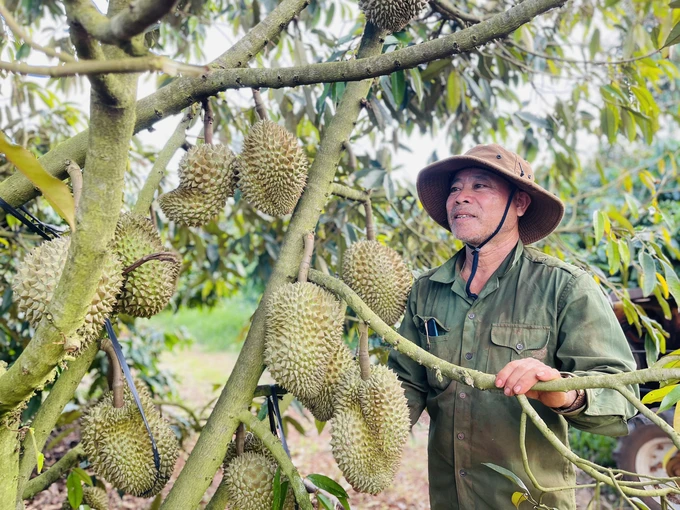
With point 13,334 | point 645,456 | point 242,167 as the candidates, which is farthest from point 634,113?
point 13,334

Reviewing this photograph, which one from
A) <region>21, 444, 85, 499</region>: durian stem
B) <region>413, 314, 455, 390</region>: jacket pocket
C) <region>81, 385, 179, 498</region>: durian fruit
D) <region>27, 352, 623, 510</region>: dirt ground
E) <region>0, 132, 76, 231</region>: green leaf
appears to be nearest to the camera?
<region>0, 132, 76, 231</region>: green leaf

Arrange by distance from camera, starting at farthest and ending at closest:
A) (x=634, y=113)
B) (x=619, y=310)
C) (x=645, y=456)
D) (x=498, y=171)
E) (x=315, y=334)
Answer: (x=645, y=456), (x=619, y=310), (x=634, y=113), (x=498, y=171), (x=315, y=334)

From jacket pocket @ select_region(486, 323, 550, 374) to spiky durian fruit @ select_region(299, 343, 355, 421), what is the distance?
437 millimetres

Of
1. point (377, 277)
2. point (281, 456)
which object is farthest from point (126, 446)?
point (377, 277)

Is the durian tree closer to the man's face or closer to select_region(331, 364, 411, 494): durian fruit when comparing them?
select_region(331, 364, 411, 494): durian fruit

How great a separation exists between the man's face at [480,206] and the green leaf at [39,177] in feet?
4.22

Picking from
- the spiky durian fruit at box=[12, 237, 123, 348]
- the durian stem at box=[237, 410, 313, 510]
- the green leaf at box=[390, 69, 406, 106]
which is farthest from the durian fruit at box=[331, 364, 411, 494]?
the green leaf at box=[390, 69, 406, 106]

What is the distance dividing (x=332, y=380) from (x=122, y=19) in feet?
3.42

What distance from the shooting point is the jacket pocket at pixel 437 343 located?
1.69 m

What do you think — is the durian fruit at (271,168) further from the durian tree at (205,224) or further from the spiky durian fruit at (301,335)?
the spiky durian fruit at (301,335)

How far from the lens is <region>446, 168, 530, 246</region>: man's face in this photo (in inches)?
69.7

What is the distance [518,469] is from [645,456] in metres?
2.69

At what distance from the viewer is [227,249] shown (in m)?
3.39

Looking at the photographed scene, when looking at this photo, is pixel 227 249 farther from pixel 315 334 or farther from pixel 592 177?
pixel 592 177
